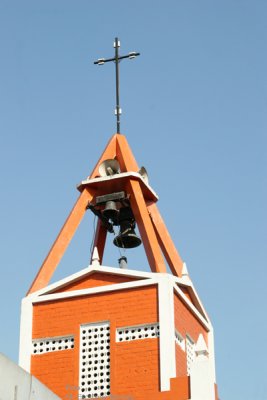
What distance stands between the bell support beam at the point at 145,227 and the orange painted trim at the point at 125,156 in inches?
29.0

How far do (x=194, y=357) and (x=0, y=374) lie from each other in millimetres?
8614

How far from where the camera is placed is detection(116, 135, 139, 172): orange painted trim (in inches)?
1030

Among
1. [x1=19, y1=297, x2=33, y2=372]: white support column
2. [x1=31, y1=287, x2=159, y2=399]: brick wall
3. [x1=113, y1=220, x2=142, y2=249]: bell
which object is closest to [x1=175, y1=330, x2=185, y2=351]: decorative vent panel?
[x1=31, y1=287, x2=159, y2=399]: brick wall

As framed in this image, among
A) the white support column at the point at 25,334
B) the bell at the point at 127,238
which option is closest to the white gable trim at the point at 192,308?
the bell at the point at 127,238

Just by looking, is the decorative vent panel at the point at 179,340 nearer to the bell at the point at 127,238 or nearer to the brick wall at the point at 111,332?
the brick wall at the point at 111,332

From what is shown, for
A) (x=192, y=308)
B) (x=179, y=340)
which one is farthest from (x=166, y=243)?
(x=179, y=340)

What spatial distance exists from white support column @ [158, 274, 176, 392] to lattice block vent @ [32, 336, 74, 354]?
2368mm

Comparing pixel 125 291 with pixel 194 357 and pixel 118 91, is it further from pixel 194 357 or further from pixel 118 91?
pixel 118 91

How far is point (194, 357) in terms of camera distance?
23562 millimetres

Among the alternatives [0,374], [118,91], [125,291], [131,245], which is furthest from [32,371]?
[118,91]

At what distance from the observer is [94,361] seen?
22.6 meters

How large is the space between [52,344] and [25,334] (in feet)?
2.45

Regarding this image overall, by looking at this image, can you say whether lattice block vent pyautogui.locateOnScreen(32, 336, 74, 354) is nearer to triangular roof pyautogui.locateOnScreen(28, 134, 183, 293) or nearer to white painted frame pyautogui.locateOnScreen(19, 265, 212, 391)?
white painted frame pyautogui.locateOnScreen(19, 265, 212, 391)

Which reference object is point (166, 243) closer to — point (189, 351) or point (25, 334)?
point (189, 351)
